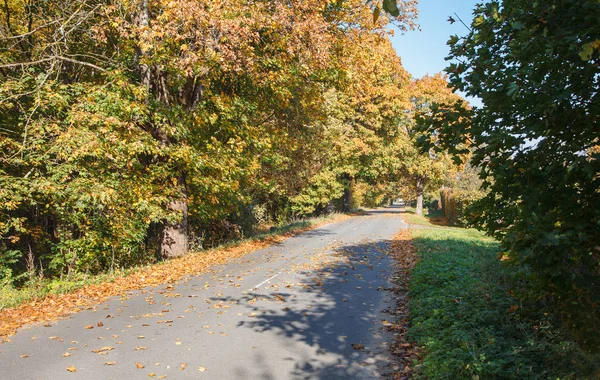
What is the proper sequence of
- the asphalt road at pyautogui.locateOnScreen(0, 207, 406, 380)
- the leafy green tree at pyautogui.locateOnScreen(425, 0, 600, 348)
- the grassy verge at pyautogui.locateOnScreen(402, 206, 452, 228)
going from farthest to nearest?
the grassy verge at pyautogui.locateOnScreen(402, 206, 452, 228) < the asphalt road at pyautogui.locateOnScreen(0, 207, 406, 380) < the leafy green tree at pyautogui.locateOnScreen(425, 0, 600, 348)

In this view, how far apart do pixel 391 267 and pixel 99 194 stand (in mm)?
8580

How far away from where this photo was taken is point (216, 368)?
17.5ft

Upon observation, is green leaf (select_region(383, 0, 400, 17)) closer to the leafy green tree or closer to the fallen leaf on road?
the leafy green tree

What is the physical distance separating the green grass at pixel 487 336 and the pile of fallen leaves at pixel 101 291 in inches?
253

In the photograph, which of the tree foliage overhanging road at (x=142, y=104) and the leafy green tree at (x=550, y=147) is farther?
the tree foliage overhanging road at (x=142, y=104)

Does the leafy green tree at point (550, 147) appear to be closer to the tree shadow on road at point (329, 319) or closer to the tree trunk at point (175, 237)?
the tree shadow on road at point (329, 319)

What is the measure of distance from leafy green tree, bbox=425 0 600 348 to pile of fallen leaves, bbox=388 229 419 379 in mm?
2030

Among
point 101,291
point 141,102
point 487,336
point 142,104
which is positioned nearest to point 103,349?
point 101,291

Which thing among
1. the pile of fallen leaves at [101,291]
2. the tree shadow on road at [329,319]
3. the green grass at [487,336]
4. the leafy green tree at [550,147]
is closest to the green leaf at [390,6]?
the leafy green tree at [550,147]

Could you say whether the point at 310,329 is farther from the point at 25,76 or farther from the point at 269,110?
the point at 269,110

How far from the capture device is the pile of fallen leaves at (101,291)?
7.59m

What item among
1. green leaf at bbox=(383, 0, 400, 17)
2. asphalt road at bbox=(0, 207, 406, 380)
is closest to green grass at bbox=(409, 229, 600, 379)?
asphalt road at bbox=(0, 207, 406, 380)

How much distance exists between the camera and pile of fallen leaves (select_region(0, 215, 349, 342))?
759 centimetres

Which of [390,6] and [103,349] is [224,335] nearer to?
[103,349]
